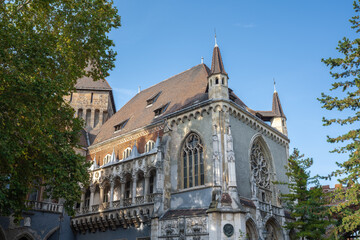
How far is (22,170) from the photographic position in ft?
52.6

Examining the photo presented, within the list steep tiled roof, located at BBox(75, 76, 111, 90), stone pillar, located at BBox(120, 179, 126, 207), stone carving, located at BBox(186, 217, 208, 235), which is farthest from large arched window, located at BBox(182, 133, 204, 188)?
steep tiled roof, located at BBox(75, 76, 111, 90)

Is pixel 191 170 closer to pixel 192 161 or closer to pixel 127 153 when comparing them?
pixel 192 161

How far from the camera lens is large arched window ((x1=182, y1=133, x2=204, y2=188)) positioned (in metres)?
22.2

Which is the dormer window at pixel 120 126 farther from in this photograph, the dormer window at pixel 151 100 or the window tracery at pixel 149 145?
the window tracery at pixel 149 145

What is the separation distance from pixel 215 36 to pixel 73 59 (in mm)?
11661

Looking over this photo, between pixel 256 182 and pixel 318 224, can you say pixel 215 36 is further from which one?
pixel 318 224

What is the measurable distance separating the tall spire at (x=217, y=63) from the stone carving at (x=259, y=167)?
6.47 m

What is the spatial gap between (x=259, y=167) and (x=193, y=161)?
586cm

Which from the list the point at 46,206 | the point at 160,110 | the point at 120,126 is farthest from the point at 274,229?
the point at 46,206

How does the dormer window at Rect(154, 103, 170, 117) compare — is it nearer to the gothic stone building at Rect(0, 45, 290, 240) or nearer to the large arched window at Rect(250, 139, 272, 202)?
the gothic stone building at Rect(0, 45, 290, 240)

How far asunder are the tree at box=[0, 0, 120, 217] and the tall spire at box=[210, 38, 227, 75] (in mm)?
7536

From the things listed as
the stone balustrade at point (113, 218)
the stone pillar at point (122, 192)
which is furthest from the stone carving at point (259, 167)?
the stone pillar at point (122, 192)

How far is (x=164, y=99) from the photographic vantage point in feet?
96.0

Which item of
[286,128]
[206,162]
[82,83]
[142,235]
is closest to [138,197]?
[142,235]
